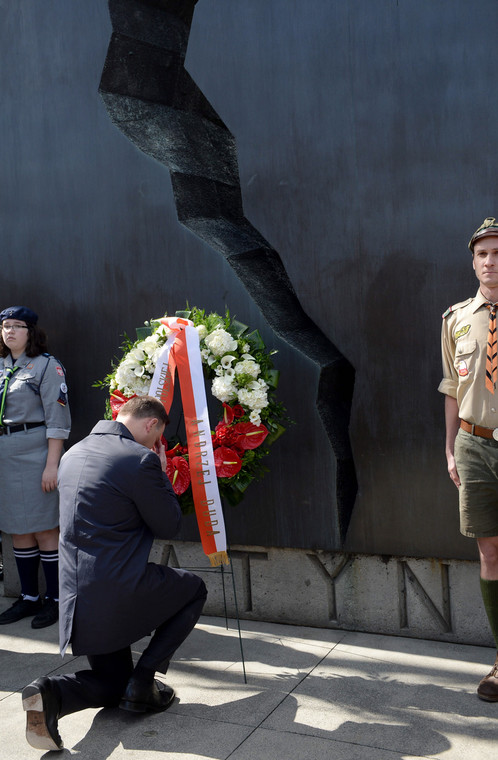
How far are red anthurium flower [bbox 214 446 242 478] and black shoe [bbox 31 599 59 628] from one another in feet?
5.04

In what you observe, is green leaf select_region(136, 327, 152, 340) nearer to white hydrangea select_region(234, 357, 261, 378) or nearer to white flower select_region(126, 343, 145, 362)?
white flower select_region(126, 343, 145, 362)

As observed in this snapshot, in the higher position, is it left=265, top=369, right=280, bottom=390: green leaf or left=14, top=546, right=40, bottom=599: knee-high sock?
left=265, top=369, right=280, bottom=390: green leaf

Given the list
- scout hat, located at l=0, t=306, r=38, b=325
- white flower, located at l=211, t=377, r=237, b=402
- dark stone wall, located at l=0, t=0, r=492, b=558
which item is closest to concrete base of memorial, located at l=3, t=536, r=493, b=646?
dark stone wall, located at l=0, t=0, r=492, b=558

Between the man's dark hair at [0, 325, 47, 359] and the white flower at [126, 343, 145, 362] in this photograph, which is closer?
the white flower at [126, 343, 145, 362]

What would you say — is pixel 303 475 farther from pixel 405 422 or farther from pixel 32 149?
pixel 32 149

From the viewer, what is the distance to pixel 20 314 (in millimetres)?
4188

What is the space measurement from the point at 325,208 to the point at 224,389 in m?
1.14

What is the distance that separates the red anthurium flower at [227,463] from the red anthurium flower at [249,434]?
0.07 metres

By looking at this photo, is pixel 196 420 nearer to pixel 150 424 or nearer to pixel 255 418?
pixel 255 418

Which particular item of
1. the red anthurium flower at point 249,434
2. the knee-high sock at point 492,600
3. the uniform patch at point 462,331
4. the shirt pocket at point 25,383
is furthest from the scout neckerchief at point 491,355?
the shirt pocket at point 25,383

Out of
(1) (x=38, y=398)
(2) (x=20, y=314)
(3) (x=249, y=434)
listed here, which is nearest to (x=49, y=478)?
(1) (x=38, y=398)

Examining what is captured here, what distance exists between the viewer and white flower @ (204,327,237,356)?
10.8 ft

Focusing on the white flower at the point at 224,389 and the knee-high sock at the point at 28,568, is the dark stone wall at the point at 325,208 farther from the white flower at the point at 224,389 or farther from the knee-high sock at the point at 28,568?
the knee-high sock at the point at 28,568

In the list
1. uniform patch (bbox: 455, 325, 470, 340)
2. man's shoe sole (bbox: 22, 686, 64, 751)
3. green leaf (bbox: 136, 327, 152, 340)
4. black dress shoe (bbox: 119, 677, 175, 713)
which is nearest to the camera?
man's shoe sole (bbox: 22, 686, 64, 751)
